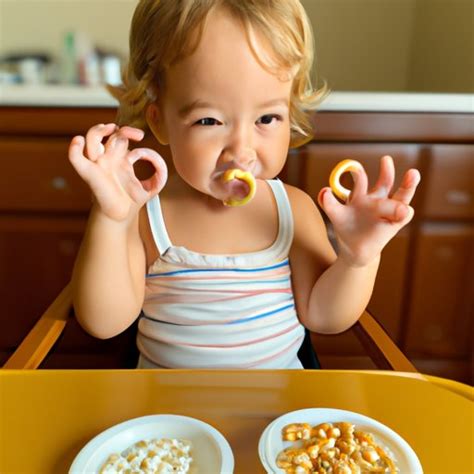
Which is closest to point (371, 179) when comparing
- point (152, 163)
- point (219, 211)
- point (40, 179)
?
point (219, 211)

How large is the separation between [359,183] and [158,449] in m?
0.45

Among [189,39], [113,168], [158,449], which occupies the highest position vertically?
[189,39]

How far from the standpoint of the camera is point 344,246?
0.79m

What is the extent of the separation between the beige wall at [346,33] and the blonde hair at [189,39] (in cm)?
126

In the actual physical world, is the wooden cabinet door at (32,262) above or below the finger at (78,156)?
below

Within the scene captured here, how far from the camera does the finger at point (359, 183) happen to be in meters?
0.74

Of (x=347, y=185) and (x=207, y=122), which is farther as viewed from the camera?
(x=347, y=185)

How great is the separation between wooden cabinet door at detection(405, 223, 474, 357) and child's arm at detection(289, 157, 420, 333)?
60 centimetres

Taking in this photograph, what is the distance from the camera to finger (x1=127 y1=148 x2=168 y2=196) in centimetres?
73

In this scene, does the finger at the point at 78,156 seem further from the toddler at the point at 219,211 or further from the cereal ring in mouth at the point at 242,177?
the cereal ring in mouth at the point at 242,177

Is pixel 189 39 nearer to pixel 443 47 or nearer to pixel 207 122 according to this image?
pixel 207 122

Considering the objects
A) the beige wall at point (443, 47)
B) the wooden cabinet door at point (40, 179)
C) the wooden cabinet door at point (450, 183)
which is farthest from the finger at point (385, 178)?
the beige wall at point (443, 47)

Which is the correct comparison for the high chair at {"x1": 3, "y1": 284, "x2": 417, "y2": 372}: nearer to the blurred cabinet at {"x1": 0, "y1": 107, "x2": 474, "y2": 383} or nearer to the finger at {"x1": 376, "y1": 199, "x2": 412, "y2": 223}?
the finger at {"x1": 376, "y1": 199, "x2": 412, "y2": 223}

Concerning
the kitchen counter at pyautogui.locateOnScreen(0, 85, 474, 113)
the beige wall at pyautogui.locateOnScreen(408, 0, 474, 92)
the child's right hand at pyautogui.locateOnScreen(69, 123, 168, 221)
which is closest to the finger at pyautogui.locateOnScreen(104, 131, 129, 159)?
the child's right hand at pyautogui.locateOnScreen(69, 123, 168, 221)
